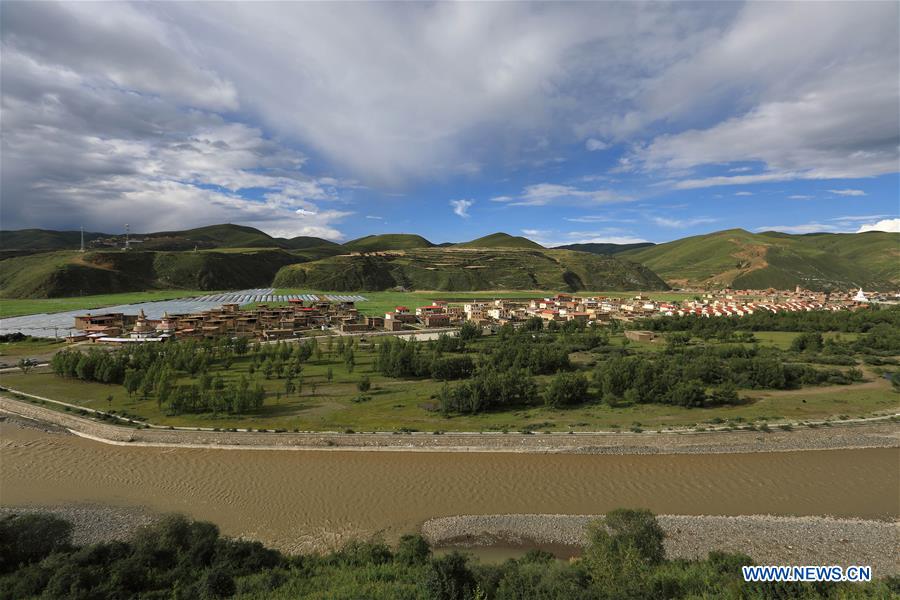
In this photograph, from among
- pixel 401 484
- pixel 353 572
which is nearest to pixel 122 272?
pixel 401 484

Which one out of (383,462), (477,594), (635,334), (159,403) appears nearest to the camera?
(477,594)

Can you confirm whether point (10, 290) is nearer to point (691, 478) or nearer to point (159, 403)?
point (159, 403)

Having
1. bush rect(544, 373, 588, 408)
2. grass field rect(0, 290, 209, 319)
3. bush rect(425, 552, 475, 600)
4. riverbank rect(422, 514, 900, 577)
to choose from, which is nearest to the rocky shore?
riverbank rect(422, 514, 900, 577)

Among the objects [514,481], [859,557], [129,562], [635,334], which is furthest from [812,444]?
[635,334]

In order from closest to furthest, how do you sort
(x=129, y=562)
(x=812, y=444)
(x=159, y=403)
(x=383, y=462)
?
(x=129, y=562)
(x=383, y=462)
(x=812, y=444)
(x=159, y=403)

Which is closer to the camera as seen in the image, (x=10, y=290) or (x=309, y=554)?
(x=309, y=554)

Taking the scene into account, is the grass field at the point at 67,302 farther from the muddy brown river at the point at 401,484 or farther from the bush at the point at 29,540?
the bush at the point at 29,540

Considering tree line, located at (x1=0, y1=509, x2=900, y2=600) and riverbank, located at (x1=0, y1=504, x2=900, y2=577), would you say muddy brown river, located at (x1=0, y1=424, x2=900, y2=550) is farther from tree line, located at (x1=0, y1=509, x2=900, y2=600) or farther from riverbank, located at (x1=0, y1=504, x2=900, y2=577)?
tree line, located at (x1=0, y1=509, x2=900, y2=600)

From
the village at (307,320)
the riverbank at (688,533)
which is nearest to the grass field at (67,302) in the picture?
the village at (307,320)
